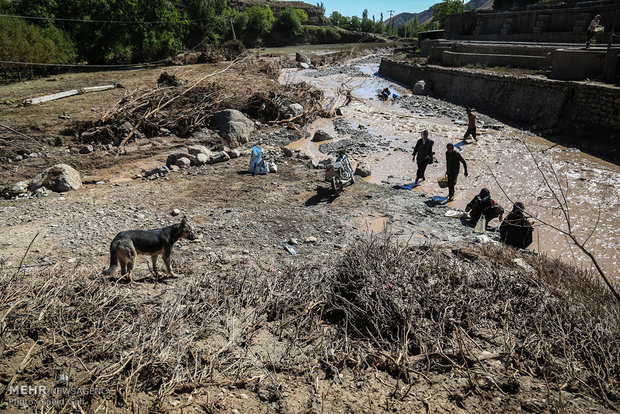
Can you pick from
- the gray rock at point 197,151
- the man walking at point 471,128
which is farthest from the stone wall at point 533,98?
the gray rock at point 197,151

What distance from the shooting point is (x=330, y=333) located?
3.78m

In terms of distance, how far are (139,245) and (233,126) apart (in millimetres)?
9275

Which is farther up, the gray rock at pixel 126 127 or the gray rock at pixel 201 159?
the gray rock at pixel 126 127

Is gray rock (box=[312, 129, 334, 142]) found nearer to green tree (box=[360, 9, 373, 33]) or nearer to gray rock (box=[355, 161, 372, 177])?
gray rock (box=[355, 161, 372, 177])

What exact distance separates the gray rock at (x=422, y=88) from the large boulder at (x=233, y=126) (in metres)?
13.8

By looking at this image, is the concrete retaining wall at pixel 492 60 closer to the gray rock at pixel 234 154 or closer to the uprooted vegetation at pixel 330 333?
the gray rock at pixel 234 154

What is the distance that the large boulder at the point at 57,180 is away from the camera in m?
9.05

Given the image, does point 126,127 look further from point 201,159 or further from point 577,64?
point 577,64

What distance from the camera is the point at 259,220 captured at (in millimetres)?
7773

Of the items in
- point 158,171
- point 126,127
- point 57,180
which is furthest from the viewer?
point 126,127

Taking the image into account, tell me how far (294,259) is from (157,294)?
→ 250 cm

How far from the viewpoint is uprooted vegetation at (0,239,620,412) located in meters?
2.99

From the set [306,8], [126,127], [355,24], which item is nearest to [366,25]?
[355,24]

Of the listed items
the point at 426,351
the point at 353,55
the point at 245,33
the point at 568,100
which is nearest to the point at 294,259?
the point at 426,351
